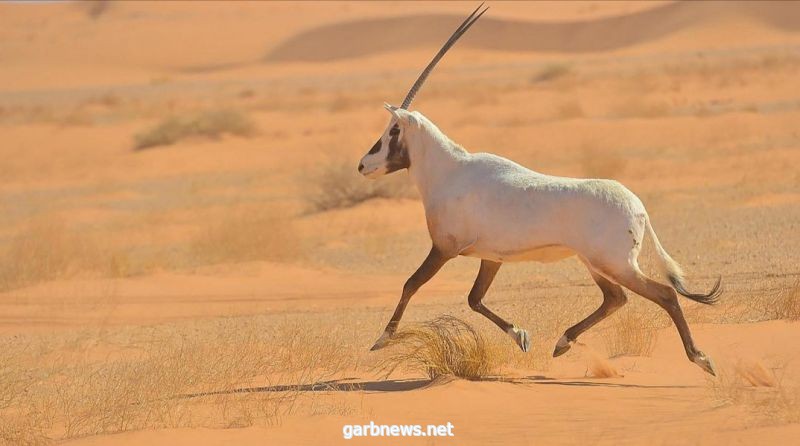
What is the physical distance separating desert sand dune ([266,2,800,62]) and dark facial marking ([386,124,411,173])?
59335 mm

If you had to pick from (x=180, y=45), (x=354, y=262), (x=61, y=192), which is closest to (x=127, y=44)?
(x=180, y=45)

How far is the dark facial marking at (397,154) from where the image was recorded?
9.55m

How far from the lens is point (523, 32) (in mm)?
77250

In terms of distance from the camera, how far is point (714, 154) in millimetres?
24656

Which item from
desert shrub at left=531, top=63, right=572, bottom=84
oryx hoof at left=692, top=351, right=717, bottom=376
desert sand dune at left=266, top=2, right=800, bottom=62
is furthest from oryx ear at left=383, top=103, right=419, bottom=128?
desert sand dune at left=266, top=2, right=800, bottom=62

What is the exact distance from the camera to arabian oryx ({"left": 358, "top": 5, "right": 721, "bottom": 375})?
26.3 ft

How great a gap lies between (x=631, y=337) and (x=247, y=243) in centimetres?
847

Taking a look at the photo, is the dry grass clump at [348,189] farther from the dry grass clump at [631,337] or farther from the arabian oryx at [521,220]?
the dry grass clump at [631,337]

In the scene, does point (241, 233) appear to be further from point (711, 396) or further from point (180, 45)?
point (180, 45)

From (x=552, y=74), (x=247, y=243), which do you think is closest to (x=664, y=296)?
(x=247, y=243)

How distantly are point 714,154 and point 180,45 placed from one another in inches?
2745

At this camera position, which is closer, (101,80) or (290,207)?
(290,207)

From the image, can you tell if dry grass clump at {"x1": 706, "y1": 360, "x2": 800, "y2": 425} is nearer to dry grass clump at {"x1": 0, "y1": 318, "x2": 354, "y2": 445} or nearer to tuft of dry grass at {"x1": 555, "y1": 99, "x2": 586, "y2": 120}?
dry grass clump at {"x1": 0, "y1": 318, "x2": 354, "y2": 445}

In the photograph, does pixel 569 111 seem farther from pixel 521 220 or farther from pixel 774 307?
pixel 521 220
